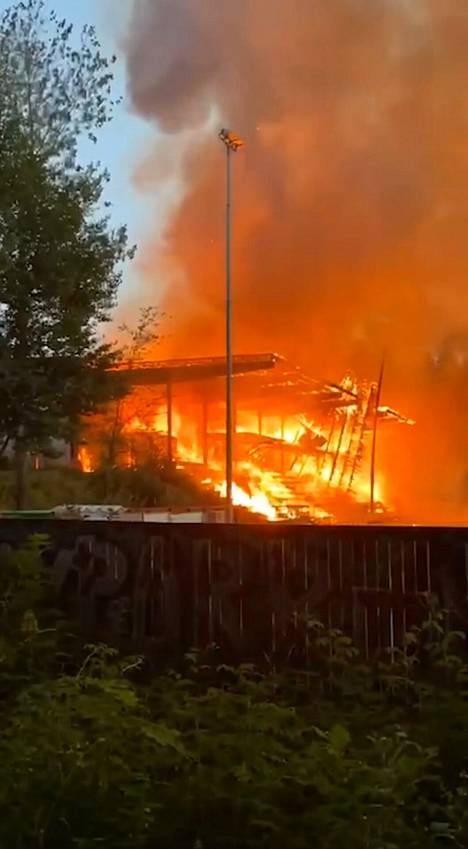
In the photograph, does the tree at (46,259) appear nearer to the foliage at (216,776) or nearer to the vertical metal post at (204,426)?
the foliage at (216,776)

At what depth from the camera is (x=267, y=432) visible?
58.8 m

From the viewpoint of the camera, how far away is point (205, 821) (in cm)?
388

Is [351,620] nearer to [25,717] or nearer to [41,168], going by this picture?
[25,717]

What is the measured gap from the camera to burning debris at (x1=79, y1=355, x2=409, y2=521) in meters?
46.2

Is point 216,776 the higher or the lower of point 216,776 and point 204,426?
the lower

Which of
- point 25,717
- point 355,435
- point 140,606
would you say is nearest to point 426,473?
point 355,435

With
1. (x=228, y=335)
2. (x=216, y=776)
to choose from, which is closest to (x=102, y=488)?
(x=228, y=335)

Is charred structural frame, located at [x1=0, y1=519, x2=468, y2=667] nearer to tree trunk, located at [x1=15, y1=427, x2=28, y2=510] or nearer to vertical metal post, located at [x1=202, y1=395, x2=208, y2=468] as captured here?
tree trunk, located at [x1=15, y1=427, x2=28, y2=510]

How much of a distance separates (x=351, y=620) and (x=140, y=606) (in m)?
1.88

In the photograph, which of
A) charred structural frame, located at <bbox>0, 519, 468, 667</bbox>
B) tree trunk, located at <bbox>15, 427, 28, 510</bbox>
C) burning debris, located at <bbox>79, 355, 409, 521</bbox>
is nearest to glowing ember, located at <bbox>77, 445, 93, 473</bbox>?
burning debris, located at <bbox>79, 355, 409, 521</bbox>

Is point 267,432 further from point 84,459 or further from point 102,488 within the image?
point 102,488

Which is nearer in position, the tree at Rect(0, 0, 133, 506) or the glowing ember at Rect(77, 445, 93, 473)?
the tree at Rect(0, 0, 133, 506)

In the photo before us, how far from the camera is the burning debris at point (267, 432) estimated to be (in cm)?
4619

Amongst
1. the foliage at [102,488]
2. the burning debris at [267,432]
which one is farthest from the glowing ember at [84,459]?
the foliage at [102,488]
